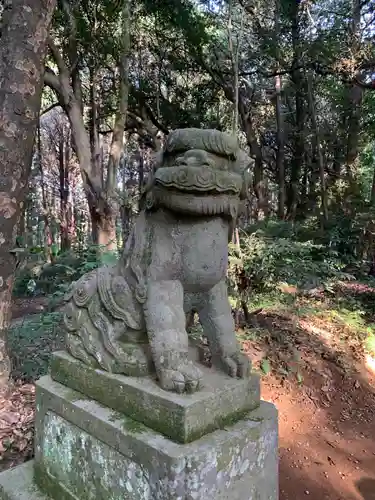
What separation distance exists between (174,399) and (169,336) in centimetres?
26

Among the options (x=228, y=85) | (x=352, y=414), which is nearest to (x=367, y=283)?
(x=352, y=414)

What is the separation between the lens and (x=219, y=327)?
1878 millimetres

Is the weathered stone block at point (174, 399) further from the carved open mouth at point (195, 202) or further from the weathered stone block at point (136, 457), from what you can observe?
the carved open mouth at point (195, 202)

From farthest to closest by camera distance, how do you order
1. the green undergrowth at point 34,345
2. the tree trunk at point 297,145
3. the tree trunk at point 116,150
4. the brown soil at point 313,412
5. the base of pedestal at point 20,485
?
the tree trunk at point 297,145, the tree trunk at point 116,150, the green undergrowth at point 34,345, the brown soil at point 313,412, the base of pedestal at point 20,485

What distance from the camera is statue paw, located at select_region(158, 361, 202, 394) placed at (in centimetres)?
159

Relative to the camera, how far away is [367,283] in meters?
7.35

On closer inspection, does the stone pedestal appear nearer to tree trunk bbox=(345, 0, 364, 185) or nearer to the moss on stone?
the moss on stone

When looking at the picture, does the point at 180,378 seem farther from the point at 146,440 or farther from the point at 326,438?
the point at 326,438

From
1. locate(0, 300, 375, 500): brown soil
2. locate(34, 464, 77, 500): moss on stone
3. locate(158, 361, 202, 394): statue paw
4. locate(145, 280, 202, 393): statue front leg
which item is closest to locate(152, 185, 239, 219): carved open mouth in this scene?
locate(145, 280, 202, 393): statue front leg

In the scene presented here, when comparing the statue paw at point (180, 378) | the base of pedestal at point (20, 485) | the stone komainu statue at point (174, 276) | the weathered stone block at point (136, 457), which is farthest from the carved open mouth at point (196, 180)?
the base of pedestal at point (20, 485)

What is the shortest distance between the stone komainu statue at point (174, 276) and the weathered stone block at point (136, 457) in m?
0.21

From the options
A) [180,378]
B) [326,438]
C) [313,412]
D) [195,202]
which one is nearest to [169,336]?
[180,378]

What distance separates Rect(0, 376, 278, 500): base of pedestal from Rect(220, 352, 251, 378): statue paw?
188mm

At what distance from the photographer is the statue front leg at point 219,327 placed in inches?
73.3
